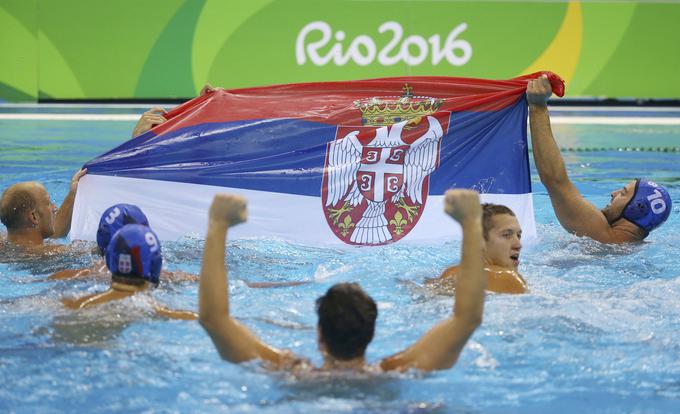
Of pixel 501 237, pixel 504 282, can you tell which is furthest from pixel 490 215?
pixel 504 282

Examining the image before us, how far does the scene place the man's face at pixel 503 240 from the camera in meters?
5.12

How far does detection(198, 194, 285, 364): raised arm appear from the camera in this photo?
10.6ft

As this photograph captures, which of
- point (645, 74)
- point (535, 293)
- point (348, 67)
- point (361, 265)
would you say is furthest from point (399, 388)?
point (645, 74)

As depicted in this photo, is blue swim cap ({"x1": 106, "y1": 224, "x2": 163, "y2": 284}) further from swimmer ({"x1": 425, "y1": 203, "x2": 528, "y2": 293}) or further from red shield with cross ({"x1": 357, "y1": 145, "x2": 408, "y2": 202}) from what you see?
red shield with cross ({"x1": 357, "y1": 145, "x2": 408, "y2": 202})

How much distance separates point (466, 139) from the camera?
656 centimetres

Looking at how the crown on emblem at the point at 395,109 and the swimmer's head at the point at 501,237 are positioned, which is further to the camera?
the crown on emblem at the point at 395,109

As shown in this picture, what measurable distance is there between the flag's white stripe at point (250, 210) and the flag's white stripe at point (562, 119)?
718 centimetres

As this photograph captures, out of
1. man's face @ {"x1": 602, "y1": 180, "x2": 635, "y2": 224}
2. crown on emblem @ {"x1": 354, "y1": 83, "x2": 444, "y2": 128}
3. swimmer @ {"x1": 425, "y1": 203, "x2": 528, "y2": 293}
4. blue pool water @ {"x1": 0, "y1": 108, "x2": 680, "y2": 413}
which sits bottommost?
blue pool water @ {"x1": 0, "y1": 108, "x2": 680, "y2": 413}

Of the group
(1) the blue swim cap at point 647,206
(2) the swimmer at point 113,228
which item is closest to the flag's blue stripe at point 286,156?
(1) the blue swim cap at point 647,206

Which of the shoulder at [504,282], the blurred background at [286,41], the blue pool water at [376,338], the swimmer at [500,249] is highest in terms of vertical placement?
the blurred background at [286,41]

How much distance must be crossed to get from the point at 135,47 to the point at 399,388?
1195 centimetres

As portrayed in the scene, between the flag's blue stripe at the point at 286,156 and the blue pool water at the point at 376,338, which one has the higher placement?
the flag's blue stripe at the point at 286,156

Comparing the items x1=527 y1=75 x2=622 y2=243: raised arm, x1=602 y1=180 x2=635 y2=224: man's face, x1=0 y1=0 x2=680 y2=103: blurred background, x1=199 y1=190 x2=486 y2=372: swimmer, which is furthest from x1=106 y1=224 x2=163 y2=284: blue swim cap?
x1=0 y1=0 x2=680 y2=103: blurred background

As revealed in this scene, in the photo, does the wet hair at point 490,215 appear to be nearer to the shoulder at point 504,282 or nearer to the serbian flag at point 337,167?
the shoulder at point 504,282
